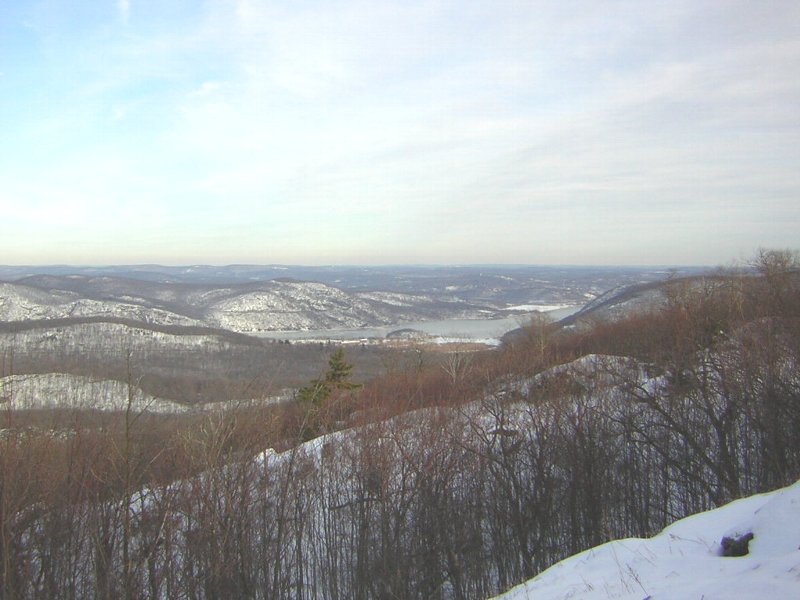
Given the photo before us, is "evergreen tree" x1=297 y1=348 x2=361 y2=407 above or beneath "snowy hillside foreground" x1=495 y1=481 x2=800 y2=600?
beneath

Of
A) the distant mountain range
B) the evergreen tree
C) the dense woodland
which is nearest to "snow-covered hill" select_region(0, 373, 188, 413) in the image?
the dense woodland

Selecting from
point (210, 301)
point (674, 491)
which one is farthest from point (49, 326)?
point (674, 491)

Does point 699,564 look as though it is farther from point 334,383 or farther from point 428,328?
point 428,328

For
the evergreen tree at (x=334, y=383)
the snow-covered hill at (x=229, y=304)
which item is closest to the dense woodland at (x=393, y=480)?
the evergreen tree at (x=334, y=383)

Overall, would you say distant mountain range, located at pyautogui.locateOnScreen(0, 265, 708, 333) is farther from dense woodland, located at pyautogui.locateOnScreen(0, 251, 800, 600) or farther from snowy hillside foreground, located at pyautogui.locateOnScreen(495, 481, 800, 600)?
snowy hillside foreground, located at pyautogui.locateOnScreen(495, 481, 800, 600)

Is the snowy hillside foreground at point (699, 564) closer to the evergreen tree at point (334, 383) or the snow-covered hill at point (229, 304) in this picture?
the evergreen tree at point (334, 383)

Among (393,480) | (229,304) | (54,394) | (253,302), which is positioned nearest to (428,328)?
(253,302)

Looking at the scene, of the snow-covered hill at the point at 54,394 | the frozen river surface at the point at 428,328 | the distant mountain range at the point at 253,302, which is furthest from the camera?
the frozen river surface at the point at 428,328
